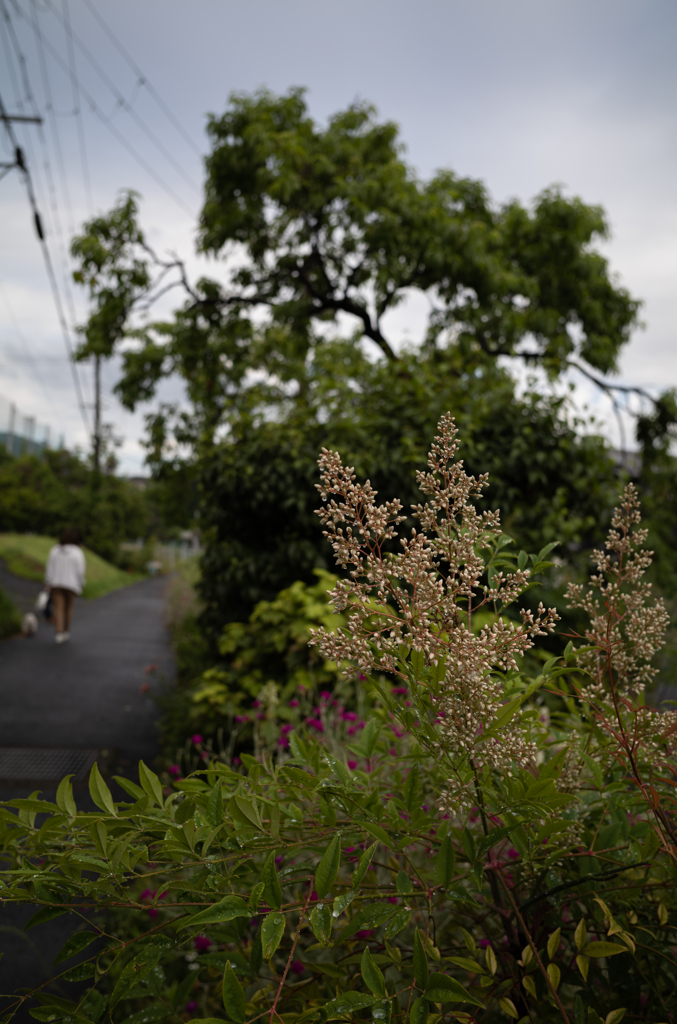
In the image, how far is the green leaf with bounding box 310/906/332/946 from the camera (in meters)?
0.84

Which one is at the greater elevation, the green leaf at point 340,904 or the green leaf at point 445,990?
the green leaf at point 340,904

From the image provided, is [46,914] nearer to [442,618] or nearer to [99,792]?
[99,792]

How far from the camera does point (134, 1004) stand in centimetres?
250

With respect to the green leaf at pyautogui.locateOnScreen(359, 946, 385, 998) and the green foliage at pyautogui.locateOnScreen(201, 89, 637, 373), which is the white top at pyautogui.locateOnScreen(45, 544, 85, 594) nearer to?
the green foliage at pyautogui.locateOnScreen(201, 89, 637, 373)

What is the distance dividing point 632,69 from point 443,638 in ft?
15.0

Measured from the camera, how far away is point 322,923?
0.86 metres

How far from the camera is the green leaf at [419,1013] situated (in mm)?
793

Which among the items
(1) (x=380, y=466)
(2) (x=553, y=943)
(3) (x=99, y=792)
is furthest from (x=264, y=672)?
(2) (x=553, y=943)

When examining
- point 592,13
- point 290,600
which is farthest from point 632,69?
point 290,600

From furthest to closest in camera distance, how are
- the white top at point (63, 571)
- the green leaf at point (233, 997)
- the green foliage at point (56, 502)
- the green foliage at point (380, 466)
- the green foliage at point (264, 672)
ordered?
1. the green foliage at point (56, 502)
2. the white top at point (63, 571)
3. the green foliage at point (380, 466)
4. the green foliage at point (264, 672)
5. the green leaf at point (233, 997)

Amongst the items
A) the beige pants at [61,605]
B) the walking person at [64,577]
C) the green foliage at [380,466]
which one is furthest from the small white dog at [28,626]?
the green foliage at [380,466]

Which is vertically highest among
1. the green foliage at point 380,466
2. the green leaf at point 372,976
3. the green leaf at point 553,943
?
the green foliage at point 380,466

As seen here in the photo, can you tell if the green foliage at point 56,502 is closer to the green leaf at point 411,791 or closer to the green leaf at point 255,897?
the green leaf at point 411,791

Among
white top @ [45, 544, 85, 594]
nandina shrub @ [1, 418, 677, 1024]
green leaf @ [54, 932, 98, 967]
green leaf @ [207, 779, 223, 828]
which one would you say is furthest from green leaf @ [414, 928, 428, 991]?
white top @ [45, 544, 85, 594]
